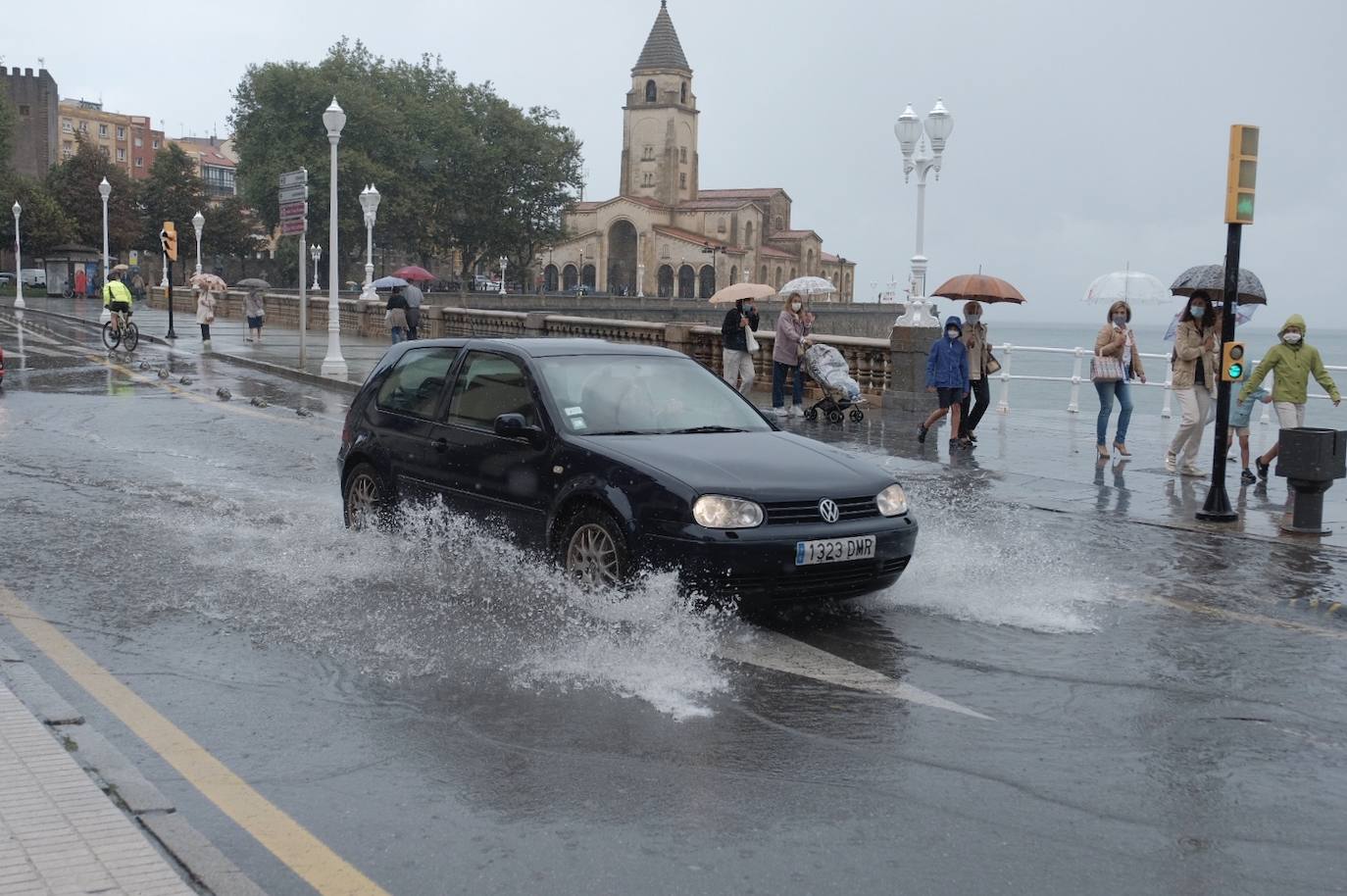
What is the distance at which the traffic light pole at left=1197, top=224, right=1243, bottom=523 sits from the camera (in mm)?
11219

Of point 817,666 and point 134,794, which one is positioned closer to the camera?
point 134,794

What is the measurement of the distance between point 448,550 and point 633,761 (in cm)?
358

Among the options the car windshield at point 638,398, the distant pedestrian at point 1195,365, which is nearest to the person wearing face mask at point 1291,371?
the distant pedestrian at point 1195,365

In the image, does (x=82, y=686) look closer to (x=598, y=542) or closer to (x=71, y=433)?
(x=598, y=542)

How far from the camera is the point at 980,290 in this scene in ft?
59.7

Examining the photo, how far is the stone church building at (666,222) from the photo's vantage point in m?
143

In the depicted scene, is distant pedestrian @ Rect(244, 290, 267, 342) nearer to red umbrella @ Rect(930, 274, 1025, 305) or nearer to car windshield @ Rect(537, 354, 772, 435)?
red umbrella @ Rect(930, 274, 1025, 305)

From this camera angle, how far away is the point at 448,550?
8.38 metres

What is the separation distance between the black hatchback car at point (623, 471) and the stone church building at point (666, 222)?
424 ft

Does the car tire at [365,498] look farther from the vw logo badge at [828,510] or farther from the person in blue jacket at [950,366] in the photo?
the person in blue jacket at [950,366]

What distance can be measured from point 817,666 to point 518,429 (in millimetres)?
2277

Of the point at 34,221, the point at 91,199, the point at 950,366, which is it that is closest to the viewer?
the point at 950,366

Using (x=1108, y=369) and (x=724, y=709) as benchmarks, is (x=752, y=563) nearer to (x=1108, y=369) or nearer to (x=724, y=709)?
(x=724, y=709)

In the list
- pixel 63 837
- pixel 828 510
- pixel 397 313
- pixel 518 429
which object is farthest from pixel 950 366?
pixel 397 313
